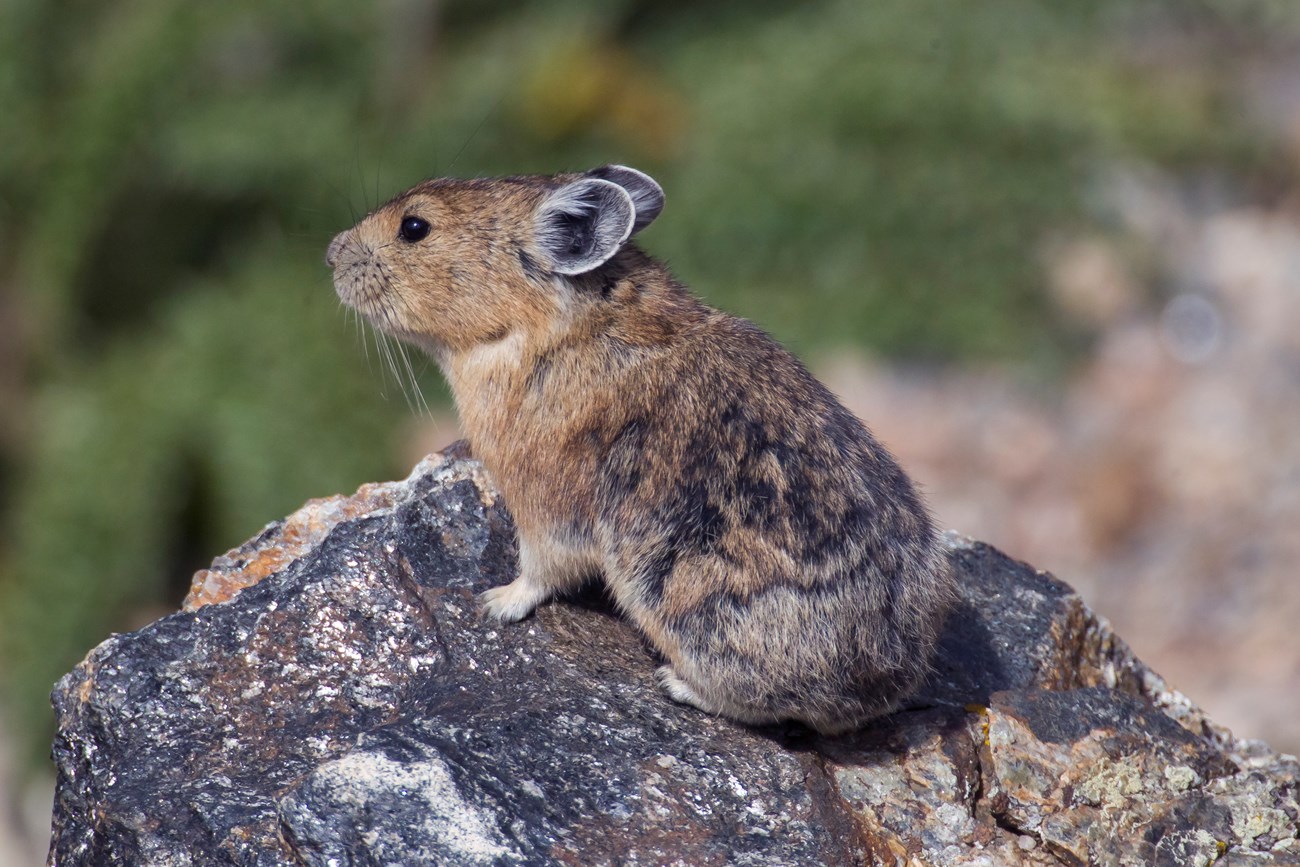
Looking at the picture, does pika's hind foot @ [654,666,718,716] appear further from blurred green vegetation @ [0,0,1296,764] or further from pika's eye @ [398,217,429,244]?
blurred green vegetation @ [0,0,1296,764]

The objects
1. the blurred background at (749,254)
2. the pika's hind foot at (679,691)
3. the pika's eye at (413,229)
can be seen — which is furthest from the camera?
the blurred background at (749,254)

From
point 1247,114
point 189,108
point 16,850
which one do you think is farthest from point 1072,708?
point 1247,114

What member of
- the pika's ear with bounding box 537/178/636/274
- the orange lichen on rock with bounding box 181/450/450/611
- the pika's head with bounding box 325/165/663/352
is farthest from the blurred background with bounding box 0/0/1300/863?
the pika's ear with bounding box 537/178/636/274

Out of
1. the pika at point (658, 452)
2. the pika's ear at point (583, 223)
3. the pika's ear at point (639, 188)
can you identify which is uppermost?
the pika's ear at point (639, 188)

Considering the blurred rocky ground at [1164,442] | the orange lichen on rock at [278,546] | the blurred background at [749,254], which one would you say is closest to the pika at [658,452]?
the orange lichen on rock at [278,546]

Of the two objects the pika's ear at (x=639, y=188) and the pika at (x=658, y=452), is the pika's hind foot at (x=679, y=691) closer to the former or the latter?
the pika at (x=658, y=452)

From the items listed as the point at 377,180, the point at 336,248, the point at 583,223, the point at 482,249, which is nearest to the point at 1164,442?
the point at 377,180

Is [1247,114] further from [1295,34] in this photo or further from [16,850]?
[16,850]
